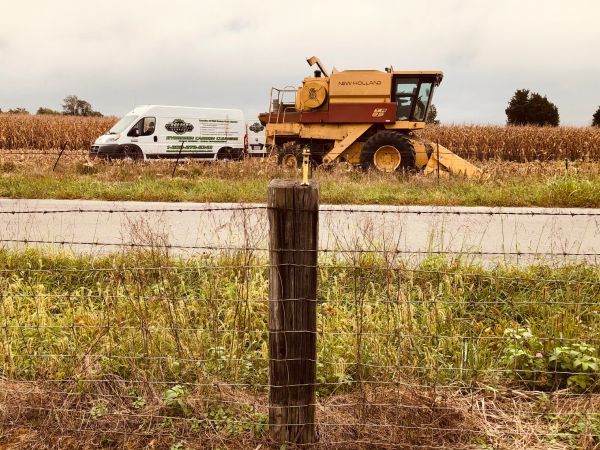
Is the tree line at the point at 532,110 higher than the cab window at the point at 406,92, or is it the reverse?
the tree line at the point at 532,110

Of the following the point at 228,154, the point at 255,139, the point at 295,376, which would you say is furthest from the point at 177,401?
the point at 255,139

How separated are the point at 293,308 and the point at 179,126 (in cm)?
2008

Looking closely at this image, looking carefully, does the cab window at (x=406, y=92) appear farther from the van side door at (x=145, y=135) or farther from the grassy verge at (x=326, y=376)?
the grassy verge at (x=326, y=376)

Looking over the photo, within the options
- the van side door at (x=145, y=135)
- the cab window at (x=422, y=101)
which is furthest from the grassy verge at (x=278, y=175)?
the van side door at (x=145, y=135)

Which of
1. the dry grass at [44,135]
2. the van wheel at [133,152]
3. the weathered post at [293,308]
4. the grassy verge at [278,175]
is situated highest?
the dry grass at [44,135]

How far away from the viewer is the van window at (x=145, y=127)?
21.2m

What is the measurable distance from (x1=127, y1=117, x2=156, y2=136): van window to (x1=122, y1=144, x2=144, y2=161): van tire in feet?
1.58

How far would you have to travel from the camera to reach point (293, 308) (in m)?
2.95

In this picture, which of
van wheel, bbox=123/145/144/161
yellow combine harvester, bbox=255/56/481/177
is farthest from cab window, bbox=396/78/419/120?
van wheel, bbox=123/145/144/161

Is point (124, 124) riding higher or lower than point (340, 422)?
higher

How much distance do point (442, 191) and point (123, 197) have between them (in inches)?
251

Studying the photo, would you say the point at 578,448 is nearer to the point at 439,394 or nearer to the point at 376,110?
the point at 439,394

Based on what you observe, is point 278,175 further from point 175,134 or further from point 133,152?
point 175,134

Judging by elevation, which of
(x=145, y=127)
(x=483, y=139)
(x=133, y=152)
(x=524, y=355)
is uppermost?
(x=483, y=139)
